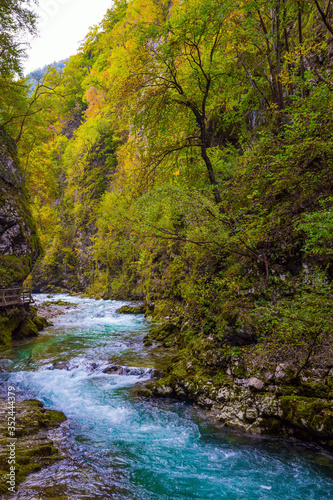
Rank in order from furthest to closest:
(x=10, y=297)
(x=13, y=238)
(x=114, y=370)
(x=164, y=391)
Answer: (x=13, y=238), (x=10, y=297), (x=114, y=370), (x=164, y=391)

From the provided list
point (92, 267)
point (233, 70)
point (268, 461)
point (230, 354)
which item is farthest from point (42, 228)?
point (268, 461)

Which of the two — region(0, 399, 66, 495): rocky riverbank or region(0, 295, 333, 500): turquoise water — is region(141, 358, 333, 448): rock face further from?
region(0, 399, 66, 495): rocky riverbank

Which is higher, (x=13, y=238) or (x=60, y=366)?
(x=13, y=238)

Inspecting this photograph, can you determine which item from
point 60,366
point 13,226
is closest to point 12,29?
point 13,226

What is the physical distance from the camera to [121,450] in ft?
15.7

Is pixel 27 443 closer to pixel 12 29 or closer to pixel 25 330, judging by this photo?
pixel 25 330

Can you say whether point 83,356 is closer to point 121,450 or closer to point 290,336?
point 121,450

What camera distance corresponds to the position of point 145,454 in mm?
4680

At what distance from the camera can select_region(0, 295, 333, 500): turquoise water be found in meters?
3.74

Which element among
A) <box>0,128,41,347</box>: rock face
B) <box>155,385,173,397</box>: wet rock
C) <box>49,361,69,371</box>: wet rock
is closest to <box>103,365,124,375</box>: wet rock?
<box>49,361,69,371</box>: wet rock

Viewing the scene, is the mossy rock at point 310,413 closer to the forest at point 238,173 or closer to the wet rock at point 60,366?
the forest at point 238,173

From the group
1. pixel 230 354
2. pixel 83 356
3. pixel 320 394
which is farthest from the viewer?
pixel 83 356

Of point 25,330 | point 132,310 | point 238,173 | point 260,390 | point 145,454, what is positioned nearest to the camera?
point 145,454

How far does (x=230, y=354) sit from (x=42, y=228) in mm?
22638
